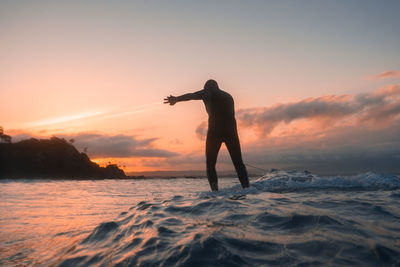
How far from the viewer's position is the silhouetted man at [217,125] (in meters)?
7.53

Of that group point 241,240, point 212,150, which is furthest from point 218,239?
point 212,150

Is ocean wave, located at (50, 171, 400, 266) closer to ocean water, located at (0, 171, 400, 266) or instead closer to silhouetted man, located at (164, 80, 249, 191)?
ocean water, located at (0, 171, 400, 266)

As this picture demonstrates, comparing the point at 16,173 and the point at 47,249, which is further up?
the point at 16,173

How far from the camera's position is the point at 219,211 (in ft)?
12.0

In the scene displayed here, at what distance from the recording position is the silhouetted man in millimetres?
7527

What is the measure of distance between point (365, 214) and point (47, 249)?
4.09 meters

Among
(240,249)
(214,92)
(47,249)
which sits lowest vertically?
(47,249)

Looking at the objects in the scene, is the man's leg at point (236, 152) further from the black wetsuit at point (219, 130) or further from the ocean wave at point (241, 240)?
the ocean wave at point (241, 240)

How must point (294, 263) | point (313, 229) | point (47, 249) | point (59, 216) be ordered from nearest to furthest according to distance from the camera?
point (294, 263) < point (313, 229) < point (47, 249) < point (59, 216)

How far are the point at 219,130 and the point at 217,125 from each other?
0.53 feet

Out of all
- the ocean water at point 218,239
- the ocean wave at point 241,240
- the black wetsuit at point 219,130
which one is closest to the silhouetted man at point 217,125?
the black wetsuit at point 219,130

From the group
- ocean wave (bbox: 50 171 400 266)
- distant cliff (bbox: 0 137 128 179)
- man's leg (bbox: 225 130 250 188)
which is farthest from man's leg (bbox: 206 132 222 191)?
distant cliff (bbox: 0 137 128 179)

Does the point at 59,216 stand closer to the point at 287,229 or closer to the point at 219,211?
the point at 219,211

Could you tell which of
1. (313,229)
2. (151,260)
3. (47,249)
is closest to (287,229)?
(313,229)
